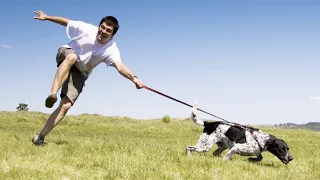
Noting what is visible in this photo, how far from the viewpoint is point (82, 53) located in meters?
7.27

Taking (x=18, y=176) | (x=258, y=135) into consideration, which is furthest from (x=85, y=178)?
(x=258, y=135)

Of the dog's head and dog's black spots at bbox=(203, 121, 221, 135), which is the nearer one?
the dog's head

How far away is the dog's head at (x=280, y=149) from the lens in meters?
7.91

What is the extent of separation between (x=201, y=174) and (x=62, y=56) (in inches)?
143

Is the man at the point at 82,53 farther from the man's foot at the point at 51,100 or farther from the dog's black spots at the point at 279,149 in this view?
the dog's black spots at the point at 279,149

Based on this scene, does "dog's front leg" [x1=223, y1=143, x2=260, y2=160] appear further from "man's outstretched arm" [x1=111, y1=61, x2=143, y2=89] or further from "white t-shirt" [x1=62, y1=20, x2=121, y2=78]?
"white t-shirt" [x1=62, y1=20, x2=121, y2=78]

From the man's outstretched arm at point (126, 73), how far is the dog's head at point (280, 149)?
10.4 feet

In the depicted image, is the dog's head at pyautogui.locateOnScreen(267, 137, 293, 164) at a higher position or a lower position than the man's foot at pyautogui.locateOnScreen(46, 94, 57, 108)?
lower

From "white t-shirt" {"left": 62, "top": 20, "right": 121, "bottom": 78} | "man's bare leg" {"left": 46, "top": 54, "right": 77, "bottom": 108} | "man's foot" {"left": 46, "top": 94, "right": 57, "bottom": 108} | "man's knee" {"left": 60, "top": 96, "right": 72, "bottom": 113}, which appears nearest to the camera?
"man's foot" {"left": 46, "top": 94, "right": 57, "bottom": 108}

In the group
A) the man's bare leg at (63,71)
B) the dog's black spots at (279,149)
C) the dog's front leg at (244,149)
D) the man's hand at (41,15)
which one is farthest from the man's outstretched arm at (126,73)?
the dog's black spots at (279,149)

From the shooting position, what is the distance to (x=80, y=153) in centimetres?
676

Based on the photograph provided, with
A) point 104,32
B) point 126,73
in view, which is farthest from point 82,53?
point 126,73

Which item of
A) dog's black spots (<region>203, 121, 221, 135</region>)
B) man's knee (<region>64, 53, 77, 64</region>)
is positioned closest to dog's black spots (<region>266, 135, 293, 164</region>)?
dog's black spots (<region>203, 121, 221, 135</region>)

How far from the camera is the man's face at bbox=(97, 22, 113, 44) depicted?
7113mm
